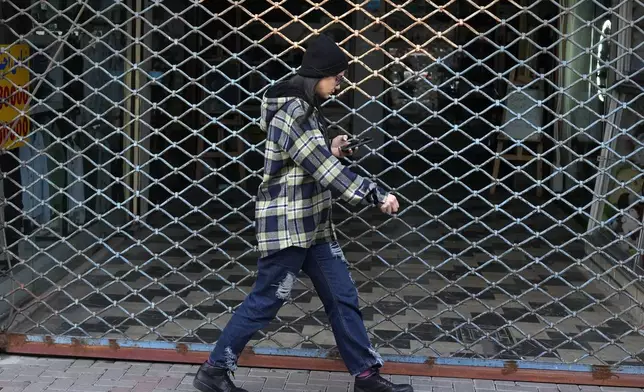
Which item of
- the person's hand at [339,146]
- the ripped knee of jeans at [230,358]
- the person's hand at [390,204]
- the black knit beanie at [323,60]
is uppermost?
the black knit beanie at [323,60]

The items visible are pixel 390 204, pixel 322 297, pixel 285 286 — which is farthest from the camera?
pixel 322 297

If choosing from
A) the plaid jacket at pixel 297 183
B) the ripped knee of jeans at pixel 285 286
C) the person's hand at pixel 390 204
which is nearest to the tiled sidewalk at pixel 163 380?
the ripped knee of jeans at pixel 285 286

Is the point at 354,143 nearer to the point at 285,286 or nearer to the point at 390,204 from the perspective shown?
the point at 390,204

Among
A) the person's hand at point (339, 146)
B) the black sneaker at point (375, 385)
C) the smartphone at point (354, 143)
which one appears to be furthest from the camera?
the black sneaker at point (375, 385)

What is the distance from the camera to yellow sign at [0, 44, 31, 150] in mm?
4977

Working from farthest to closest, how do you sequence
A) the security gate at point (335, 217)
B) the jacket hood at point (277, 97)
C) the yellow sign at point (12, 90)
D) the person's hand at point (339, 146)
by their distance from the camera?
the yellow sign at point (12, 90) → the security gate at point (335, 217) → the person's hand at point (339, 146) → the jacket hood at point (277, 97)

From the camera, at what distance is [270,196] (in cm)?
398

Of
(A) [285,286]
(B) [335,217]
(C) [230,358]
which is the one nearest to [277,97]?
(A) [285,286]

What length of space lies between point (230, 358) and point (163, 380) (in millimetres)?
646

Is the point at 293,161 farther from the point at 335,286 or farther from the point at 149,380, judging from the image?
the point at 149,380

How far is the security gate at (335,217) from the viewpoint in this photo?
4.61m

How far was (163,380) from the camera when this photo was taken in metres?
4.57

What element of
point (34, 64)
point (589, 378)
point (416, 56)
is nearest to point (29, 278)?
point (34, 64)

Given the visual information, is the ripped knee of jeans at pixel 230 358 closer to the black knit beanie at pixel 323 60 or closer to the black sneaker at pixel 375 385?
the black sneaker at pixel 375 385
